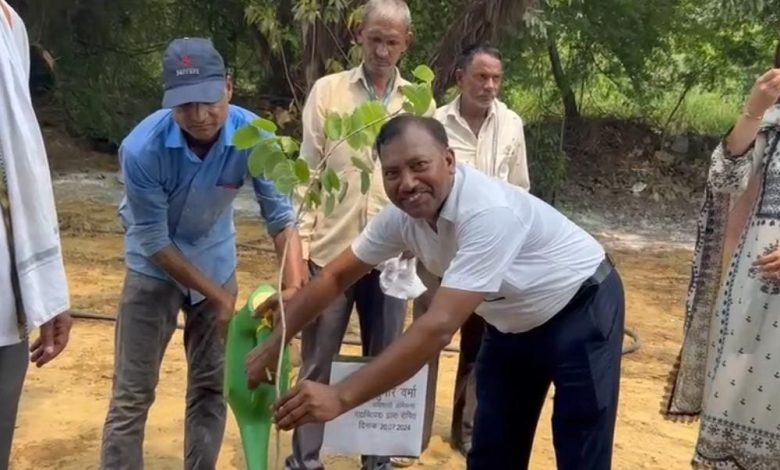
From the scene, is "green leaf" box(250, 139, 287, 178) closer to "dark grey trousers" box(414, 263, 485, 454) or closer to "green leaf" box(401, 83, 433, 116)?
"green leaf" box(401, 83, 433, 116)

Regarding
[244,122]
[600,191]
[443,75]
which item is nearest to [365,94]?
[244,122]

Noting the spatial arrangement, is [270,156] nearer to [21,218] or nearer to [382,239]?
[382,239]

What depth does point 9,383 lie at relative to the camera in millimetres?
2086

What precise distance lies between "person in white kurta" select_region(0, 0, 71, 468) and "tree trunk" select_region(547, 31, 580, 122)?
32.9 feet

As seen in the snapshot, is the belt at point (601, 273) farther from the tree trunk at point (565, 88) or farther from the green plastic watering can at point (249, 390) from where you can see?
the tree trunk at point (565, 88)

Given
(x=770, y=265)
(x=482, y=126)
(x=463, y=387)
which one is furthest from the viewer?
(x=463, y=387)

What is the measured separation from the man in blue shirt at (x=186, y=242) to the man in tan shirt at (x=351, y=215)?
39cm

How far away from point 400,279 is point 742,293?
1121mm

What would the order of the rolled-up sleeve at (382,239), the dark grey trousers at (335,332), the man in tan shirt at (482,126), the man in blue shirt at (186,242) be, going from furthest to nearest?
the man in tan shirt at (482,126) < the dark grey trousers at (335,332) < the man in blue shirt at (186,242) < the rolled-up sleeve at (382,239)

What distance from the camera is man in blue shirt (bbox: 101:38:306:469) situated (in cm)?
295

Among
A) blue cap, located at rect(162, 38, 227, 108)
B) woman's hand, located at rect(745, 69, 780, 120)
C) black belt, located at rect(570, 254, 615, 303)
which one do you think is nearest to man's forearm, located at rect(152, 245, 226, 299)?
blue cap, located at rect(162, 38, 227, 108)

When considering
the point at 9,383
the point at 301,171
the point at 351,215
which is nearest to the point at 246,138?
the point at 301,171

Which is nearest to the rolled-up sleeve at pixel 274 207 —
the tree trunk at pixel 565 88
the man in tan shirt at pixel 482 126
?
the man in tan shirt at pixel 482 126

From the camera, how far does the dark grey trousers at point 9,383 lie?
81.0 inches
